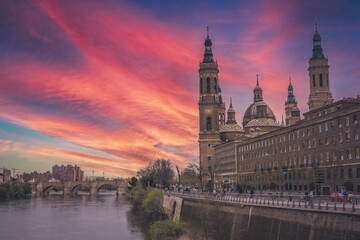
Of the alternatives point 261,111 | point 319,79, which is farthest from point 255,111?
point 319,79

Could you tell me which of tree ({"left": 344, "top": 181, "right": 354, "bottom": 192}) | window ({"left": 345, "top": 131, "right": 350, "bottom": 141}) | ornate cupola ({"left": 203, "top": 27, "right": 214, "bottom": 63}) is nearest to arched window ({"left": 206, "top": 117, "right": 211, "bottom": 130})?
ornate cupola ({"left": 203, "top": 27, "right": 214, "bottom": 63})

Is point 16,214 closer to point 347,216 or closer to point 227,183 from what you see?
point 227,183

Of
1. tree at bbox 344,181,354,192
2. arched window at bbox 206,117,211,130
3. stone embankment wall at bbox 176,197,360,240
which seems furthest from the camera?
arched window at bbox 206,117,211,130

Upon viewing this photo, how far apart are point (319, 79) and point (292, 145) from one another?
55551 mm

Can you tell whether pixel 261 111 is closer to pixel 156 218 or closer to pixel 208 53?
pixel 208 53

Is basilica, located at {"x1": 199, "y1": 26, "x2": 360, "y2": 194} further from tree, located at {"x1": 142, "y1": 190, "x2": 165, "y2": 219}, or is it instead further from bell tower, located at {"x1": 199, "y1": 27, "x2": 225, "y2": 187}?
tree, located at {"x1": 142, "y1": 190, "x2": 165, "y2": 219}

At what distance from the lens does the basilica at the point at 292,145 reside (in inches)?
2741

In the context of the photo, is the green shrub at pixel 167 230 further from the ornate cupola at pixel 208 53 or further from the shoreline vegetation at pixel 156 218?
the ornate cupola at pixel 208 53

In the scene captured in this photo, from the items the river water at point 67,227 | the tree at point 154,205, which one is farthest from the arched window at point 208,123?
the tree at point 154,205

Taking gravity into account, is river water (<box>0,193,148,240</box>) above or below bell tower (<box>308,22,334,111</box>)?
below

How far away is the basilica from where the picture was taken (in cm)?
6962

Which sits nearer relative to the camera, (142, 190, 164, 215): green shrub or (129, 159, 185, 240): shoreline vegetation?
(129, 159, 185, 240): shoreline vegetation

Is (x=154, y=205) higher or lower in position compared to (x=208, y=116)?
lower

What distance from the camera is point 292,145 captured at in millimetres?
89938
